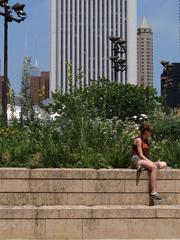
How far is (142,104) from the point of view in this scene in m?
42.3

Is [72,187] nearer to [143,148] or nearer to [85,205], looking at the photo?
[85,205]

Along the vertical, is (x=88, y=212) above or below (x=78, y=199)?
below

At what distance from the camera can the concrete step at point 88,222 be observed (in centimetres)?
955

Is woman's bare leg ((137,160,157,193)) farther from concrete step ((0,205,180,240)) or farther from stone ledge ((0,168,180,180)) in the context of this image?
concrete step ((0,205,180,240))

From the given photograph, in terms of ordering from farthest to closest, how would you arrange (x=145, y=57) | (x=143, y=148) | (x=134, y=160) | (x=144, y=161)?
1. (x=145, y=57)
2. (x=143, y=148)
3. (x=134, y=160)
4. (x=144, y=161)

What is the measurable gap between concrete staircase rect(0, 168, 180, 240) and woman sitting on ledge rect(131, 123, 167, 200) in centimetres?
16

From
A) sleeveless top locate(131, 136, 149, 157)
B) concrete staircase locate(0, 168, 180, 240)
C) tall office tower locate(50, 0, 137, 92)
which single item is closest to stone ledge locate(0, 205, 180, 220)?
concrete staircase locate(0, 168, 180, 240)

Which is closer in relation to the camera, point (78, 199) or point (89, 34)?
point (78, 199)

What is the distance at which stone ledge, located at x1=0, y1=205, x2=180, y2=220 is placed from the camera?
31.3 ft

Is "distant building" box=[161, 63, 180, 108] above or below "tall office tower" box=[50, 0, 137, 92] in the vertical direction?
below

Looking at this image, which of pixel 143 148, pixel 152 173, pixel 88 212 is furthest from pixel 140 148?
pixel 88 212

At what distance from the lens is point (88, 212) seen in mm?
9648

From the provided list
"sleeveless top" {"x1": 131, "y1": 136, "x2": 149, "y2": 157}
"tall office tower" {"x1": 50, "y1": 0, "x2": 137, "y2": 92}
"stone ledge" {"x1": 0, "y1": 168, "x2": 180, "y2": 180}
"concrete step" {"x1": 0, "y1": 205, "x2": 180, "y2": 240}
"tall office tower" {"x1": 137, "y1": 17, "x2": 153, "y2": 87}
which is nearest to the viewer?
"concrete step" {"x1": 0, "y1": 205, "x2": 180, "y2": 240}

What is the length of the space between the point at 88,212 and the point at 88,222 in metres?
0.18
